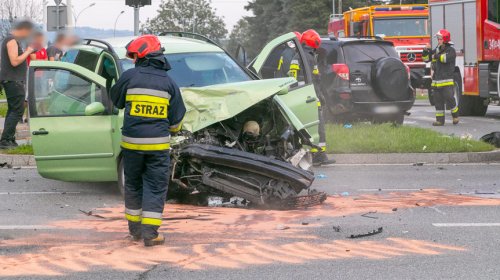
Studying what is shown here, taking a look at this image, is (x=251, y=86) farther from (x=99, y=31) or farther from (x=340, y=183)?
(x=99, y=31)

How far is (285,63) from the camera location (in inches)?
512

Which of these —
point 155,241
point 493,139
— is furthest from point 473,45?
point 155,241

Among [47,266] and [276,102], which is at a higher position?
[276,102]

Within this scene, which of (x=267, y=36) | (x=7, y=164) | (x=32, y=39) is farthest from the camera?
(x=267, y=36)

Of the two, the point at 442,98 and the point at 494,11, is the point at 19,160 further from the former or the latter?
the point at 494,11

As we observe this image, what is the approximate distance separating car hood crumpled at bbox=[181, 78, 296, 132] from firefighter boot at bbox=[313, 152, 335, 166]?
138 inches

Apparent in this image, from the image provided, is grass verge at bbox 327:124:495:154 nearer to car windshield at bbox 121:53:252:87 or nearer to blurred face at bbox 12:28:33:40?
car windshield at bbox 121:53:252:87

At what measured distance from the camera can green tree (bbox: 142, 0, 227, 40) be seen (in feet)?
300

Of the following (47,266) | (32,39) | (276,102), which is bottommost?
(47,266)

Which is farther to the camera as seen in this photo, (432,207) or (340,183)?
(340,183)

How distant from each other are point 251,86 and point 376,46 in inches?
347

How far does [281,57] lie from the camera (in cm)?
1263

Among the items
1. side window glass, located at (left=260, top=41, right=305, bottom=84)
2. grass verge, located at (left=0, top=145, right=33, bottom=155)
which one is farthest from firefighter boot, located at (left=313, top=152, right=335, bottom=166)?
grass verge, located at (left=0, top=145, right=33, bottom=155)

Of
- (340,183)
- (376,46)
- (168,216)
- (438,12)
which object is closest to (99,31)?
(340,183)
